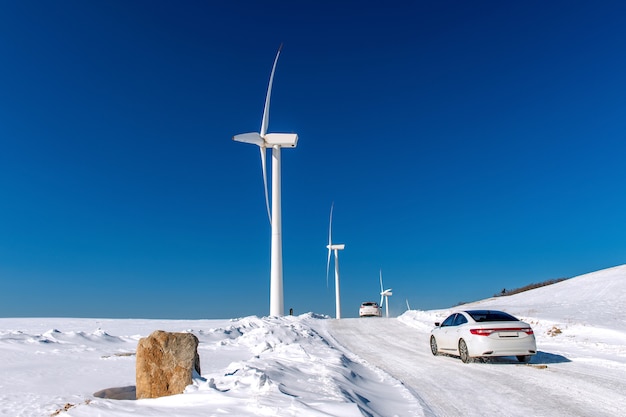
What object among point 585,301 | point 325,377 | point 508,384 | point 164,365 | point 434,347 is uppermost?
point 585,301

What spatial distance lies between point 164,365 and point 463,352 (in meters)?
8.96

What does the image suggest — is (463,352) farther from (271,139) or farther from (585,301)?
(271,139)

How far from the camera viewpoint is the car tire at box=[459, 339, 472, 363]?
44.0ft

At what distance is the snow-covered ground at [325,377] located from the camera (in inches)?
261

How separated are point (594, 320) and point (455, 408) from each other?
47.9ft

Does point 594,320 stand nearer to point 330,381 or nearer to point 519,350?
point 519,350

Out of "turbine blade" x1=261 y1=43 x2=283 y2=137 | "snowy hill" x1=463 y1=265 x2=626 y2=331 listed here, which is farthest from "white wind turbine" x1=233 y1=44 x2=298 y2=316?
"snowy hill" x1=463 y1=265 x2=626 y2=331

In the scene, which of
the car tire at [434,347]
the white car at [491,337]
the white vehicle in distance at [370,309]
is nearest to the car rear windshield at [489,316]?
the white car at [491,337]

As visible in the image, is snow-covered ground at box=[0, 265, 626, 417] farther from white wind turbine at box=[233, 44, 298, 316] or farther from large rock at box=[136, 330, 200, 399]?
white wind turbine at box=[233, 44, 298, 316]

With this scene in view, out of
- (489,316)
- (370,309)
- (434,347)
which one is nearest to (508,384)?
(489,316)

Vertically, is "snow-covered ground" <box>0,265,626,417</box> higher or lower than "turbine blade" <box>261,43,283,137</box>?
lower

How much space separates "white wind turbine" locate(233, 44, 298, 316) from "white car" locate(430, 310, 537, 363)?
1924 centimetres

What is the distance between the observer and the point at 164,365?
7.77 m

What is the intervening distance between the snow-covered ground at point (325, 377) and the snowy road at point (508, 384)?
2 cm
